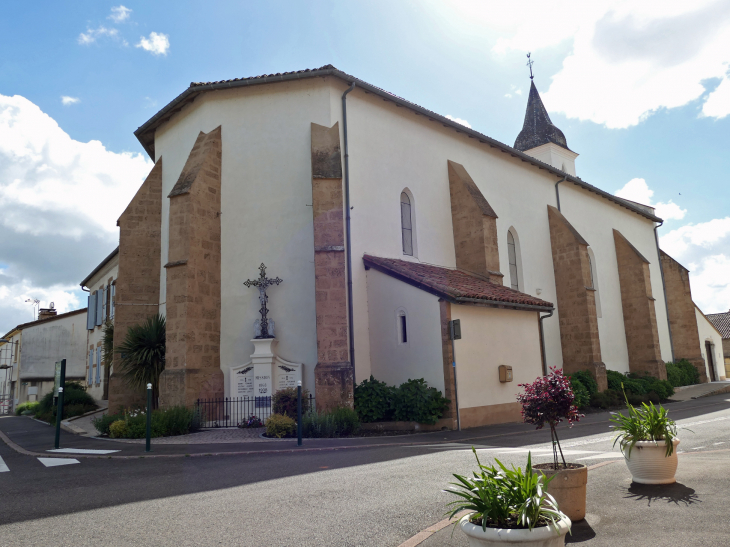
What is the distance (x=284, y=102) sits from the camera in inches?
660

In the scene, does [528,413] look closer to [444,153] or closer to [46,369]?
[444,153]

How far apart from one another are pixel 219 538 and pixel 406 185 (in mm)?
14805

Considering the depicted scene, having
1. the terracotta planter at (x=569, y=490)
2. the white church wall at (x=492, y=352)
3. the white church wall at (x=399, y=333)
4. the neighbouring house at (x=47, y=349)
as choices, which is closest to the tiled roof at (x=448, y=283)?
the white church wall at (x=399, y=333)

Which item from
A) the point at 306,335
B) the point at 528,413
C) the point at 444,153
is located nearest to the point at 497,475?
the point at 528,413

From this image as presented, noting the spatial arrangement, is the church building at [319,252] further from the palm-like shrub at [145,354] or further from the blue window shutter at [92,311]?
the blue window shutter at [92,311]

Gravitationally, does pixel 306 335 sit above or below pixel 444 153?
below

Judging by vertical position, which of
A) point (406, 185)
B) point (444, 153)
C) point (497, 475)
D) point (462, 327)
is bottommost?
point (497, 475)

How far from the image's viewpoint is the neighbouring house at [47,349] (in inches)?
1484

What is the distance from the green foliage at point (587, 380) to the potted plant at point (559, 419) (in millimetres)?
16683

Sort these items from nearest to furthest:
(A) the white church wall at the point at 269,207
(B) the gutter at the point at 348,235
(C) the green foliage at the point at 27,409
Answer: (B) the gutter at the point at 348,235 → (A) the white church wall at the point at 269,207 → (C) the green foliage at the point at 27,409

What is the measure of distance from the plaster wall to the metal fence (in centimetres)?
2867

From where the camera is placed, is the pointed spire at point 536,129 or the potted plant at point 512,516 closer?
the potted plant at point 512,516

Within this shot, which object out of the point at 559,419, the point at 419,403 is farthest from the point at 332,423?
the point at 559,419

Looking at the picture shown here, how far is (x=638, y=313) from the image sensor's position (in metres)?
28.3
